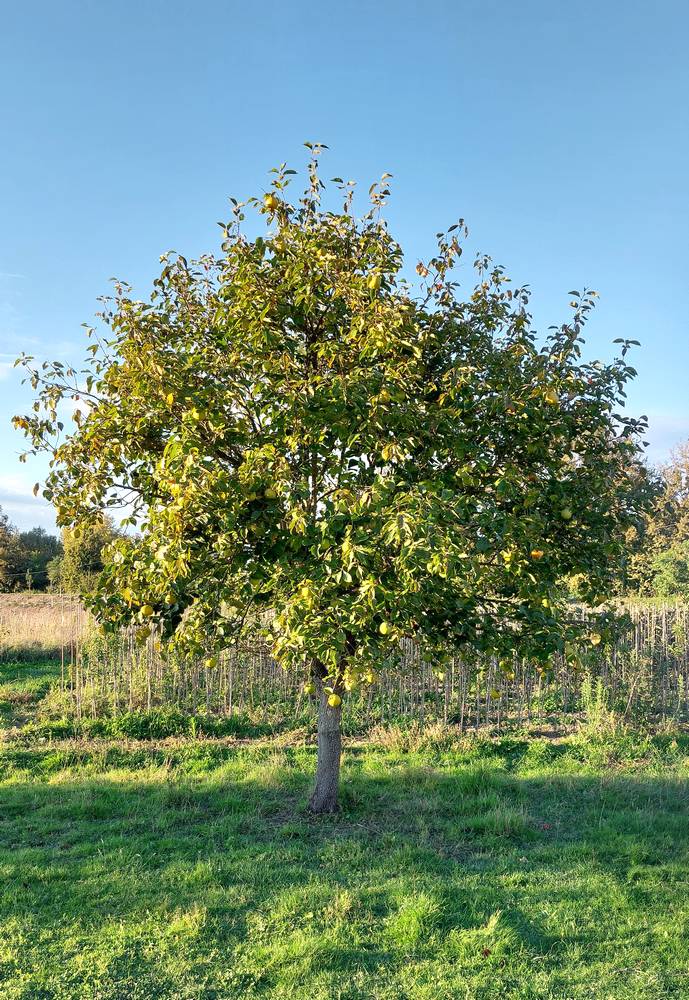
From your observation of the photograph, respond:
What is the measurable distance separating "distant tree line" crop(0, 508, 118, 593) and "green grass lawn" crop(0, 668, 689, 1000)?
13522 mm

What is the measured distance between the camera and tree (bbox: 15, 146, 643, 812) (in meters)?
4.74

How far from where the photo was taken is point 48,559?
123ft

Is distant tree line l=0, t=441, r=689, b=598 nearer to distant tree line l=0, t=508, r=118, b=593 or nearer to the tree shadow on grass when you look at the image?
distant tree line l=0, t=508, r=118, b=593

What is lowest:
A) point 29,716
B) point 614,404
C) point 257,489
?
point 29,716

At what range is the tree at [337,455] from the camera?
474cm

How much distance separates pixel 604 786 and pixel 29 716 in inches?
317

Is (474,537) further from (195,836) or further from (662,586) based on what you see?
(662,586)

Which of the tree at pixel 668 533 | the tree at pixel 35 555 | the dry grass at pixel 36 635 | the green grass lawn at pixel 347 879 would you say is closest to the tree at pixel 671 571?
the tree at pixel 668 533

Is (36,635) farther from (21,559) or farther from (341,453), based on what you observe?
(21,559)

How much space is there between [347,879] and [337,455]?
315cm

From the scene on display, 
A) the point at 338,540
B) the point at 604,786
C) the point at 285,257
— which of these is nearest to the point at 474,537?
the point at 338,540

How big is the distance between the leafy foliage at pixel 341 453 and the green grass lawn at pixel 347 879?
157cm

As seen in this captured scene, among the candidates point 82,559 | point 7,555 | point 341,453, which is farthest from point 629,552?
point 7,555

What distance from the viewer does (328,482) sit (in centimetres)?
583
